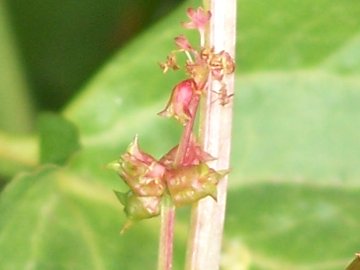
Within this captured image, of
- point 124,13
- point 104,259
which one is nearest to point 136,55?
point 104,259

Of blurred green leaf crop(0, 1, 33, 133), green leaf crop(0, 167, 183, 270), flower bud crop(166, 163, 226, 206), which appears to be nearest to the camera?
flower bud crop(166, 163, 226, 206)

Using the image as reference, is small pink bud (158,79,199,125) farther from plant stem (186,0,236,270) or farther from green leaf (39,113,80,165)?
green leaf (39,113,80,165)

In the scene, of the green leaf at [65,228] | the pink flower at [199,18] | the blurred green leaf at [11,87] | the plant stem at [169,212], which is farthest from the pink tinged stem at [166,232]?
the blurred green leaf at [11,87]

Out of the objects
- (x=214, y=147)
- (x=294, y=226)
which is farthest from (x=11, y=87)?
(x=214, y=147)

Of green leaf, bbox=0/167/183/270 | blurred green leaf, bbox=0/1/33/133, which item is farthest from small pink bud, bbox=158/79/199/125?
blurred green leaf, bbox=0/1/33/133

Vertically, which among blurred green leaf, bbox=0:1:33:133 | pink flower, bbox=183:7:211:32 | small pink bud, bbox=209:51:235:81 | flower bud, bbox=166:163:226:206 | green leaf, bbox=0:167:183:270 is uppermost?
blurred green leaf, bbox=0:1:33:133

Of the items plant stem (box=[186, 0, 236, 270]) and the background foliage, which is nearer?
plant stem (box=[186, 0, 236, 270])

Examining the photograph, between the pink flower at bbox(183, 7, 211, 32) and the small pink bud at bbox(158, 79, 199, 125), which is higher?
the pink flower at bbox(183, 7, 211, 32)
